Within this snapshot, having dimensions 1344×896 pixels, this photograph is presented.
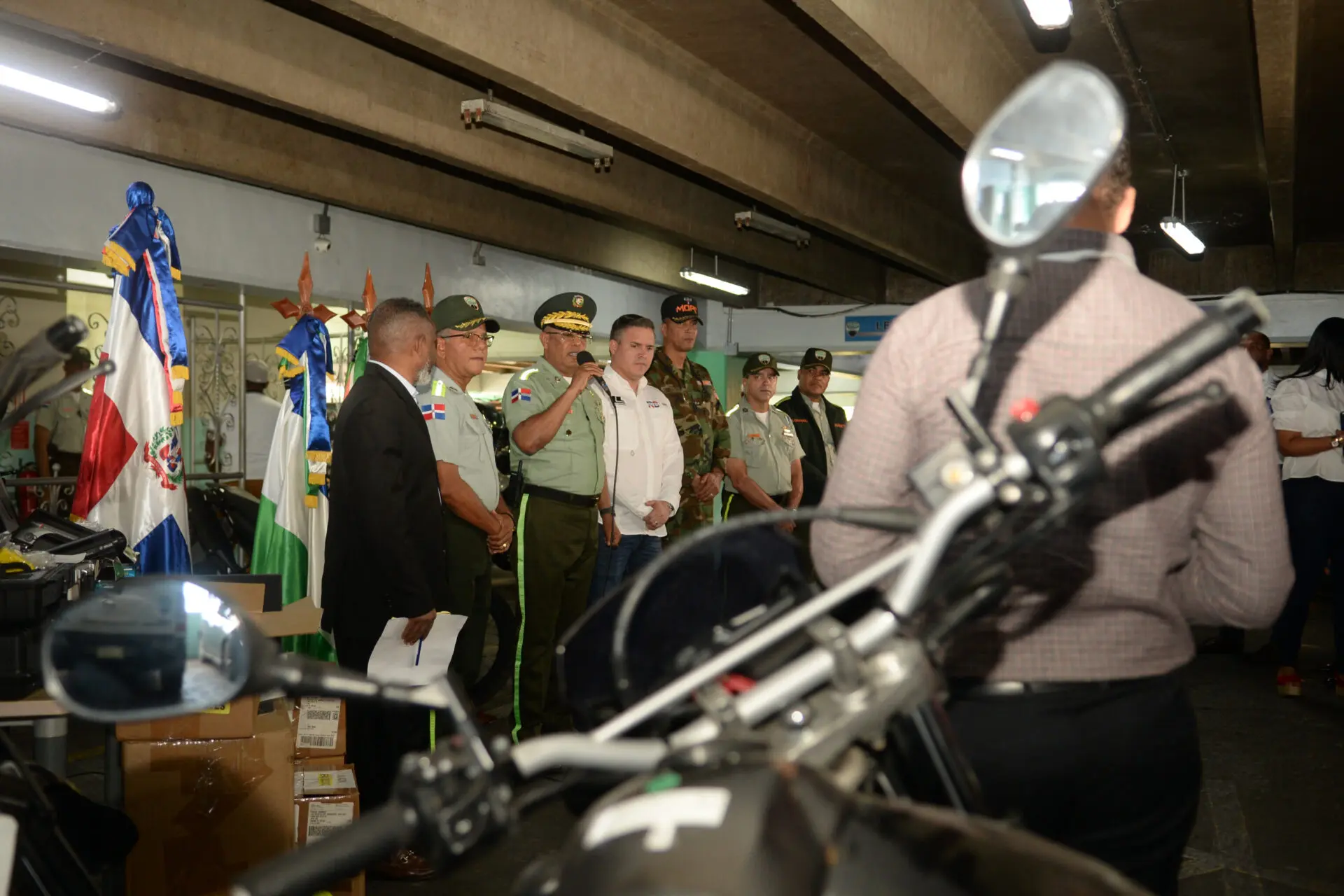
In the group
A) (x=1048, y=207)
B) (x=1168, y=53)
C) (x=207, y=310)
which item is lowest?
(x=1048, y=207)

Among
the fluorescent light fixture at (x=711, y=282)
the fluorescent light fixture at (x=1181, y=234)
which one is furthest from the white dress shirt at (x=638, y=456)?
the fluorescent light fixture at (x=711, y=282)

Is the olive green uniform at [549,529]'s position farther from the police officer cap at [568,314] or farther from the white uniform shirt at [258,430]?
the white uniform shirt at [258,430]

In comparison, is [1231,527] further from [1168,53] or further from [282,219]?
[282,219]

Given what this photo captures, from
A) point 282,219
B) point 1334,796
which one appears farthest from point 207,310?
point 1334,796

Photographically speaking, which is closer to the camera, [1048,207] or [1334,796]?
[1048,207]

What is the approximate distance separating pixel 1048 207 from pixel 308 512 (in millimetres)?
5346

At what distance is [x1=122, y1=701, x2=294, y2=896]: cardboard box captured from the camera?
2.97 meters

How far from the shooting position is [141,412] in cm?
415

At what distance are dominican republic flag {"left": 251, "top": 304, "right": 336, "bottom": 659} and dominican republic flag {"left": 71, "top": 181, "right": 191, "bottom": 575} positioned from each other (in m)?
1.35

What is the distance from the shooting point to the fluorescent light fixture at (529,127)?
6785mm

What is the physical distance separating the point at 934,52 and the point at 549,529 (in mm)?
3560

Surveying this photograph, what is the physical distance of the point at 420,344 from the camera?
394 centimetres

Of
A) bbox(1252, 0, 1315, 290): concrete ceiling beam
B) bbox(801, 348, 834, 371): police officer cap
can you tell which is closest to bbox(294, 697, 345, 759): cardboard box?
bbox(1252, 0, 1315, 290): concrete ceiling beam

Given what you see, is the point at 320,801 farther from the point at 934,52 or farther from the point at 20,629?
the point at 934,52
